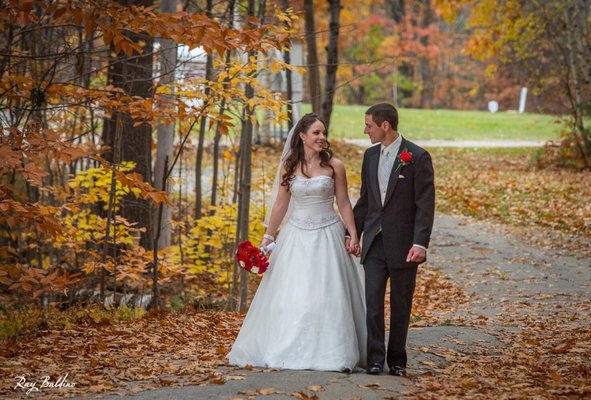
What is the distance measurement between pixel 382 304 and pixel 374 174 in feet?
3.27

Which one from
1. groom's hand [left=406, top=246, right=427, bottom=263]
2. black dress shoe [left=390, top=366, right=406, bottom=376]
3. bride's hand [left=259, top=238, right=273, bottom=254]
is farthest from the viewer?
bride's hand [left=259, top=238, right=273, bottom=254]

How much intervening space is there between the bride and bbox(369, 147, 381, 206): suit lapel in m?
0.43

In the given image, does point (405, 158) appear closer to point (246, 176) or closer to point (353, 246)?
point (353, 246)

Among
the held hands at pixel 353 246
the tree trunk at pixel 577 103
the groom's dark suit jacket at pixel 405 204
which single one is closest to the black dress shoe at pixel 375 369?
the groom's dark suit jacket at pixel 405 204

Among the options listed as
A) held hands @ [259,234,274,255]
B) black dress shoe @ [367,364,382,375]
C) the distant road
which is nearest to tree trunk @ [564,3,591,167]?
the distant road

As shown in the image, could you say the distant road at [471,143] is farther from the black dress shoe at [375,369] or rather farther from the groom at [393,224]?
the black dress shoe at [375,369]

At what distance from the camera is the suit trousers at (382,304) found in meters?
6.58

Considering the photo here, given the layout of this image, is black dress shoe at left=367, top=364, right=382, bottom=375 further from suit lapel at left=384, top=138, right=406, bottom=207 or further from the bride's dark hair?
the bride's dark hair

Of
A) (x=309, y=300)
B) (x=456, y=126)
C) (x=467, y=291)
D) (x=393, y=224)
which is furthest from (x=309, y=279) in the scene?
(x=456, y=126)

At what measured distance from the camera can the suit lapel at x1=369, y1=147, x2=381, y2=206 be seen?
6.70 metres

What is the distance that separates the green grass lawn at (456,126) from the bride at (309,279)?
24402mm

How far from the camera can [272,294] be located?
7.08 meters

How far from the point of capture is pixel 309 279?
6.92 metres

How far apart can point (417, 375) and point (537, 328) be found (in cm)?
294
